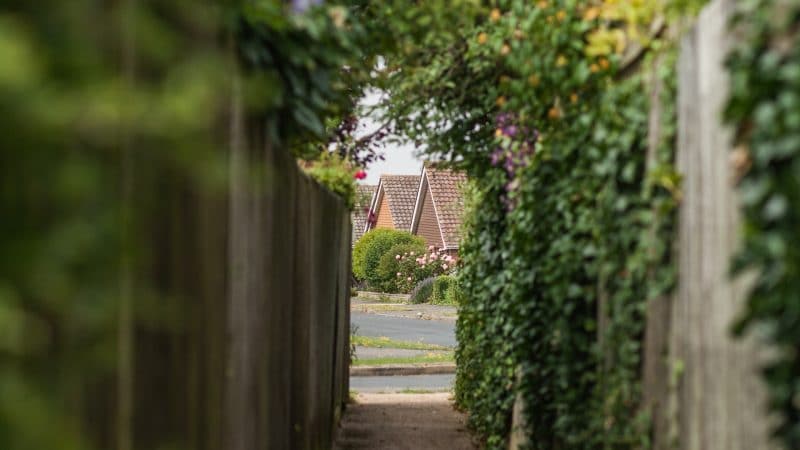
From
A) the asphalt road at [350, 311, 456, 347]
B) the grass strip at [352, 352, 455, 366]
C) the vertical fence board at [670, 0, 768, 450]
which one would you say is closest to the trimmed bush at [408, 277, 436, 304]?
the asphalt road at [350, 311, 456, 347]

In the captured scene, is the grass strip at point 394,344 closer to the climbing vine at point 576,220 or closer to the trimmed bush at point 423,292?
the climbing vine at point 576,220

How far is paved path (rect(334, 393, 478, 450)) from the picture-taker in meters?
8.38

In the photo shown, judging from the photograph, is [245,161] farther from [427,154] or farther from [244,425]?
[427,154]

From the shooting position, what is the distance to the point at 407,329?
24234mm

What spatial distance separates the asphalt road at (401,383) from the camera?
540 inches

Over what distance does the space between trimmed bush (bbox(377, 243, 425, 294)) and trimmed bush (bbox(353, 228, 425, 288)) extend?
0.40 meters

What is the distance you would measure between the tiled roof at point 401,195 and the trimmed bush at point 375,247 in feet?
24.8

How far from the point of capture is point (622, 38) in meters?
3.90

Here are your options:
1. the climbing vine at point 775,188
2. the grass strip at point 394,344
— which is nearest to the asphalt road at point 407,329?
the grass strip at point 394,344

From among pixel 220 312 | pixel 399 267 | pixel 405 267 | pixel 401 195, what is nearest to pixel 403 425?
pixel 220 312

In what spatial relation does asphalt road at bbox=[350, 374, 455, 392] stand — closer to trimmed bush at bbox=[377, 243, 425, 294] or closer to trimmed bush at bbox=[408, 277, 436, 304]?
trimmed bush at bbox=[408, 277, 436, 304]

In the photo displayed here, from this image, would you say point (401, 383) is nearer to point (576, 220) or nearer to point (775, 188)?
point (576, 220)

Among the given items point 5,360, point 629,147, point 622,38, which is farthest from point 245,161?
point 5,360

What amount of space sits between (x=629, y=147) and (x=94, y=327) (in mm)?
2741
